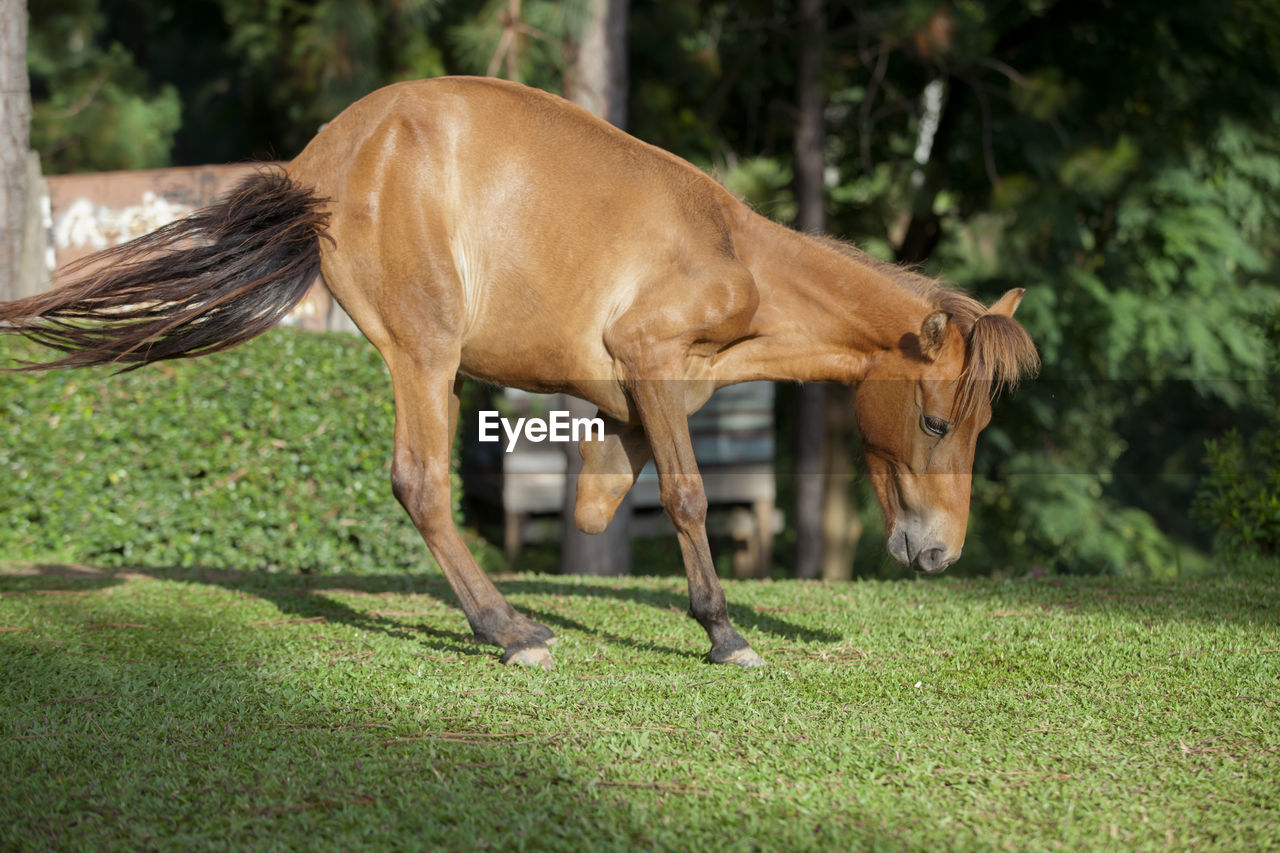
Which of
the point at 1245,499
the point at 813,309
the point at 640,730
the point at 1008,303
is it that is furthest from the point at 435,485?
the point at 1245,499

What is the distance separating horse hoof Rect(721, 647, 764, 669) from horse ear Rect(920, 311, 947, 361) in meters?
1.41

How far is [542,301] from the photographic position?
178 inches

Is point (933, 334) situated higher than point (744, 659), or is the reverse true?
point (933, 334)

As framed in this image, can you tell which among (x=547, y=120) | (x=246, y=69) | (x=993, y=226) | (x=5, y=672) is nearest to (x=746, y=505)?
(x=993, y=226)

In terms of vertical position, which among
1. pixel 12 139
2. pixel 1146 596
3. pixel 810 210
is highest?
pixel 810 210

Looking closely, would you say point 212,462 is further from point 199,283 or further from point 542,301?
point 542,301

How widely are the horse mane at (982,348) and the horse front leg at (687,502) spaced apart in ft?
3.64

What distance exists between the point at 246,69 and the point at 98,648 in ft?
40.5

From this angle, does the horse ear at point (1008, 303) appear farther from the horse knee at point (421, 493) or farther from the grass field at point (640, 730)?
the horse knee at point (421, 493)

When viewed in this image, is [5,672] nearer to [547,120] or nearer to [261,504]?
[547,120]

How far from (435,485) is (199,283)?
1246 mm

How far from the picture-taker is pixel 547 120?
4664 mm

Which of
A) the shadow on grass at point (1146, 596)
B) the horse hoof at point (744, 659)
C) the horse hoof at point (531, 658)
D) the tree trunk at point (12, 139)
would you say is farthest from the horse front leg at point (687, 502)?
the tree trunk at point (12, 139)

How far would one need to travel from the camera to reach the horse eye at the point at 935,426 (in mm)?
4383
